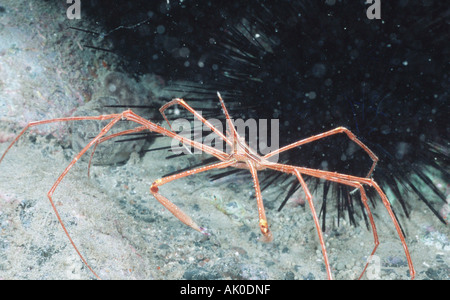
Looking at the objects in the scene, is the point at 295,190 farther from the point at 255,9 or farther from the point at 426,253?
the point at 255,9

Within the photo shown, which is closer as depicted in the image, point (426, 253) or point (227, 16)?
point (426, 253)

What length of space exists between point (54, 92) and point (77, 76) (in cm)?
33

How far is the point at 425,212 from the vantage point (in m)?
3.05

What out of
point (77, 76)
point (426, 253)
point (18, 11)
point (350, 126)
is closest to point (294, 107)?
point (350, 126)

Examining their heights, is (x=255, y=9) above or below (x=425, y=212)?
above

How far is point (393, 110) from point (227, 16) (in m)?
1.68

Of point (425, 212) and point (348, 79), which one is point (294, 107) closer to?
point (348, 79)

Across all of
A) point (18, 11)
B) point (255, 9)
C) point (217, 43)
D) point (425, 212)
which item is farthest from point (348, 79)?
point (18, 11)

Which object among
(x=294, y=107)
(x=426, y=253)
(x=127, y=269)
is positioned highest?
(x=294, y=107)

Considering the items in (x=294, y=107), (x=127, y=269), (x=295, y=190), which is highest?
(x=294, y=107)

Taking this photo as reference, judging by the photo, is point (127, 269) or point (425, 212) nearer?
point (127, 269)

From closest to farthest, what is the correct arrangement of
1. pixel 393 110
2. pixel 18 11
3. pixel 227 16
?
pixel 393 110 → pixel 18 11 → pixel 227 16

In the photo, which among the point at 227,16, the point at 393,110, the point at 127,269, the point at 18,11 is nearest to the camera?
the point at 127,269

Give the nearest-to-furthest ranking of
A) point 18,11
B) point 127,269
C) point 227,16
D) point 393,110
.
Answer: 1. point 127,269
2. point 393,110
3. point 18,11
4. point 227,16
